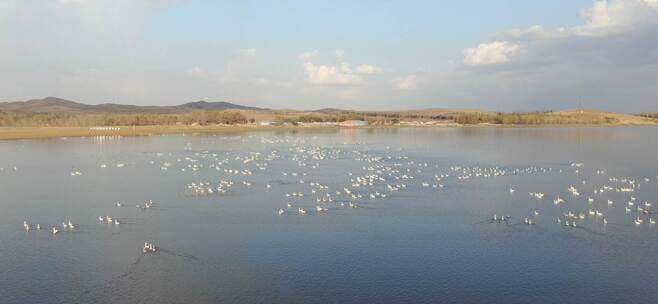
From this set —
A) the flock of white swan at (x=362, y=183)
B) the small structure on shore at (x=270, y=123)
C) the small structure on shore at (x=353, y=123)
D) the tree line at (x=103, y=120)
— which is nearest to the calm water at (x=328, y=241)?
the flock of white swan at (x=362, y=183)

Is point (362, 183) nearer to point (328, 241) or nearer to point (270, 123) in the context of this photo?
point (328, 241)

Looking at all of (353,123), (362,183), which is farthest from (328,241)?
(353,123)

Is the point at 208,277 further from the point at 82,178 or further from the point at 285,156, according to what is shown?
the point at 285,156

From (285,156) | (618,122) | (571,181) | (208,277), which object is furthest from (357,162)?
(618,122)

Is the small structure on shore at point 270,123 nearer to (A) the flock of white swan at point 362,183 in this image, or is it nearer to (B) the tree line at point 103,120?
(B) the tree line at point 103,120

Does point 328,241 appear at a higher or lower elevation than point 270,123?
lower

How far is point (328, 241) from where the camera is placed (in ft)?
64.0

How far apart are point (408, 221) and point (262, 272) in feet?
27.5

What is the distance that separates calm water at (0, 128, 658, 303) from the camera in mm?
14891

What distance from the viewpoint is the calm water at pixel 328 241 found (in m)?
14.9

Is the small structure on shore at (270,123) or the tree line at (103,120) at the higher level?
the tree line at (103,120)

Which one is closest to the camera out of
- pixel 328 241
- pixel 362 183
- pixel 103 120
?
pixel 328 241

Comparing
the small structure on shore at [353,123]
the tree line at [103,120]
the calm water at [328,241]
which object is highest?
the tree line at [103,120]

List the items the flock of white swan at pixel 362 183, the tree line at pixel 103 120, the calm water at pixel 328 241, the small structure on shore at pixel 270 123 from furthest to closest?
the small structure on shore at pixel 270 123 < the tree line at pixel 103 120 < the flock of white swan at pixel 362 183 < the calm water at pixel 328 241
